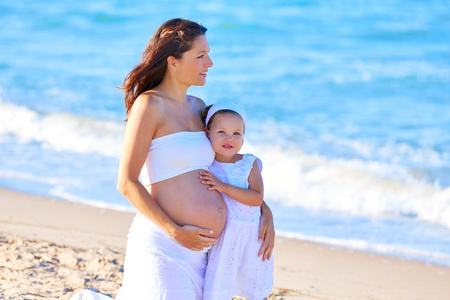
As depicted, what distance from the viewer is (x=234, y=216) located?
125 inches

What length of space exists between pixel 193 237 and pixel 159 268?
0.72ft

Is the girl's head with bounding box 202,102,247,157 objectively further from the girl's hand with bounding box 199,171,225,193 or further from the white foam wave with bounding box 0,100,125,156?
the white foam wave with bounding box 0,100,125,156

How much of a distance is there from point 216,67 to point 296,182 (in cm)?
745

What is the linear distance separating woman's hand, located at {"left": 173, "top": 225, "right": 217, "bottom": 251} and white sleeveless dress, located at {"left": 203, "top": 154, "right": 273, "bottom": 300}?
95mm

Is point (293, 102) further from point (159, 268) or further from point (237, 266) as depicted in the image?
point (159, 268)

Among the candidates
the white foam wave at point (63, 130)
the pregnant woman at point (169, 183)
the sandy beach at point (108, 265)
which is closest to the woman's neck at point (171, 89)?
the pregnant woman at point (169, 183)

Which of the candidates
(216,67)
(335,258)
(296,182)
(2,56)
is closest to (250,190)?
(335,258)

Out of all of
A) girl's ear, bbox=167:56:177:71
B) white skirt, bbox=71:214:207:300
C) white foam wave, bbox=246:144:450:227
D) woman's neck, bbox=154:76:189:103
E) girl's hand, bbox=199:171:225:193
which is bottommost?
white skirt, bbox=71:214:207:300

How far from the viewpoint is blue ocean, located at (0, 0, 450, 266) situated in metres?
7.00

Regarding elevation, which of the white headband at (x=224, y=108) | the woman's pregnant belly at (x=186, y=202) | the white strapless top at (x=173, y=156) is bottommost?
the woman's pregnant belly at (x=186, y=202)

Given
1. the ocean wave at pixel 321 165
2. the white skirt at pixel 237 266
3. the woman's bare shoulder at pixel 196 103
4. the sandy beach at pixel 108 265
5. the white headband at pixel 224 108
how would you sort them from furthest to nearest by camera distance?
the ocean wave at pixel 321 165, the sandy beach at pixel 108 265, the woman's bare shoulder at pixel 196 103, the white headband at pixel 224 108, the white skirt at pixel 237 266

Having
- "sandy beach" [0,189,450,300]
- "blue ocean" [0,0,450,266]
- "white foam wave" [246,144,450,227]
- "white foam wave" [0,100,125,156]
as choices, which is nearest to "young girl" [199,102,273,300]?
"sandy beach" [0,189,450,300]

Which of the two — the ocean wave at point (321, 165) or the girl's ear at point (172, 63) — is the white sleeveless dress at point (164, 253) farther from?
the ocean wave at point (321, 165)

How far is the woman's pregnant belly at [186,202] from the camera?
312cm
